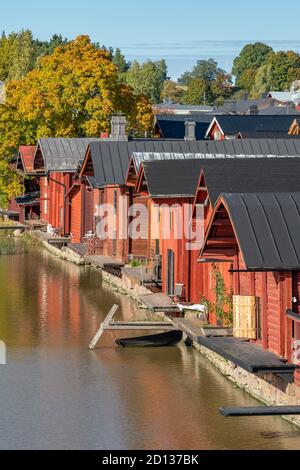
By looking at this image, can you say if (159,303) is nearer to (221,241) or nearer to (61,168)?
(221,241)

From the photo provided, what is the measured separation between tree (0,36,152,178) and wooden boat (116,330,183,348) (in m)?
43.8

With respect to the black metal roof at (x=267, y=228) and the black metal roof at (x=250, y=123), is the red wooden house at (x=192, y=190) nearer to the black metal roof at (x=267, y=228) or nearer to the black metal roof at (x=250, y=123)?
the black metal roof at (x=267, y=228)

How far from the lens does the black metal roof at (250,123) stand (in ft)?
221

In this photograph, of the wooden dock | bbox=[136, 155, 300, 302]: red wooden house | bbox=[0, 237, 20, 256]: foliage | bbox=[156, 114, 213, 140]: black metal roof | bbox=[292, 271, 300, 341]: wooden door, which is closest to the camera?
bbox=[292, 271, 300, 341]: wooden door

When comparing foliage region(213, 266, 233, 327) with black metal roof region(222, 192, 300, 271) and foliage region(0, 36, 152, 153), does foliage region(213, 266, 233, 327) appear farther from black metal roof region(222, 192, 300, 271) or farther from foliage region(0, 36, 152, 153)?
foliage region(0, 36, 152, 153)

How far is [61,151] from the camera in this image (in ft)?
220

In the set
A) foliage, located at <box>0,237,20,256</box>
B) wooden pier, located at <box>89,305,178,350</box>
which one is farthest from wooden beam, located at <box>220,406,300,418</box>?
foliage, located at <box>0,237,20,256</box>

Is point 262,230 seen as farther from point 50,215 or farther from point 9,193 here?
point 9,193

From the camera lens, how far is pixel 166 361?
3031cm

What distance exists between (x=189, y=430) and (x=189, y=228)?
44.0ft

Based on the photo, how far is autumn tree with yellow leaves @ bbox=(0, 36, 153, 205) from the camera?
75375mm

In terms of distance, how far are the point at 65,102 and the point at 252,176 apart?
4586 cm

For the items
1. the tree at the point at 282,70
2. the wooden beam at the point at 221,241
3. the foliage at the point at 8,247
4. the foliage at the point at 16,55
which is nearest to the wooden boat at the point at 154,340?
the wooden beam at the point at 221,241
